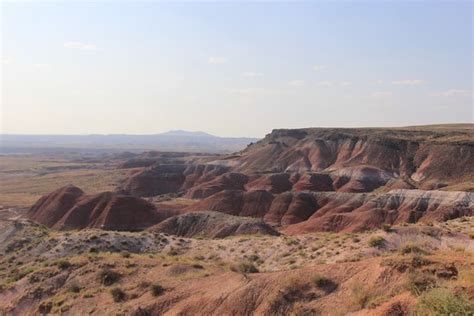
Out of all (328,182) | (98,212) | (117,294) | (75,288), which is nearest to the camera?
(117,294)

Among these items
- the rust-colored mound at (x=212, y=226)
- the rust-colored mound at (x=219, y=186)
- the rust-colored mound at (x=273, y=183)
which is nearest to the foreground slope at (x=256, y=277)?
the rust-colored mound at (x=212, y=226)

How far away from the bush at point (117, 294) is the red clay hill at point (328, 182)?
131 feet

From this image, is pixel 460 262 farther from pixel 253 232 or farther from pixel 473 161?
pixel 473 161

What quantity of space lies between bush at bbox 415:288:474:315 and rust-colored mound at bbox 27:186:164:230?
186 feet

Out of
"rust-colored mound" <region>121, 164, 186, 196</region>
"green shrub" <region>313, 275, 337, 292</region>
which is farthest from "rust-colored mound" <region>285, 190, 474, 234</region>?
"rust-colored mound" <region>121, 164, 186, 196</region>

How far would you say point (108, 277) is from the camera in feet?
72.4

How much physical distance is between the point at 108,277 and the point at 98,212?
4905cm

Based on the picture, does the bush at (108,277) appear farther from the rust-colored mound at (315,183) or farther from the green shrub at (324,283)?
the rust-colored mound at (315,183)

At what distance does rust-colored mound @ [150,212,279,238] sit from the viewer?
48.1 metres

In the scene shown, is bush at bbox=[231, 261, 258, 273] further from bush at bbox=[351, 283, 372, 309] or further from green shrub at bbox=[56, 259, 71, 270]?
green shrub at bbox=[56, 259, 71, 270]

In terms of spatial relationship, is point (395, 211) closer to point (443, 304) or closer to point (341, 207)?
point (341, 207)

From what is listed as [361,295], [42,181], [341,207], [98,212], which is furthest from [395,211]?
[42,181]

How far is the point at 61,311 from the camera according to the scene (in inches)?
800

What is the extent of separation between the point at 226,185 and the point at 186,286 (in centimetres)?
7838
